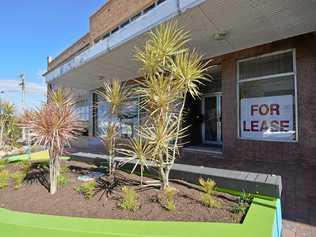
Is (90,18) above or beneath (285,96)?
above

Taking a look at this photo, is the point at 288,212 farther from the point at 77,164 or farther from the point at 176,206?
the point at 77,164

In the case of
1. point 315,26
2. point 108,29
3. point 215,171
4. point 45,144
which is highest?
point 108,29

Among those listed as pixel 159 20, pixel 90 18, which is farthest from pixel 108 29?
pixel 159 20

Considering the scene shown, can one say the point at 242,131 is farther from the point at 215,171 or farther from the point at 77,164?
the point at 77,164

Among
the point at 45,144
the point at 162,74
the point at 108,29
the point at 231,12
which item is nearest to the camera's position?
the point at 162,74

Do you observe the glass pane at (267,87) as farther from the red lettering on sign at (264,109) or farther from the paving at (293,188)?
the paving at (293,188)

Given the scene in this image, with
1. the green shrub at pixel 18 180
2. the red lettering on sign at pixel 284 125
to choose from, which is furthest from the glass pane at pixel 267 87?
the green shrub at pixel 18 180

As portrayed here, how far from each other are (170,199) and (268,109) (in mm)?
6052

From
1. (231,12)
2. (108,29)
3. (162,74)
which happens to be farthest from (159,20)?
(108,29)

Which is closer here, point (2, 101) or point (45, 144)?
point (45, 144)

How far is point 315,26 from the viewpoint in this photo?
267 inches

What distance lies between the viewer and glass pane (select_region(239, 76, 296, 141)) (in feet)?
26.3

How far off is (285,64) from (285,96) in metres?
0.97

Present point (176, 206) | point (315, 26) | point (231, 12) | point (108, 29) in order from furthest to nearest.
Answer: point (108, 29) < point (315, 26) < point (231, 12) < point (176, 206)
